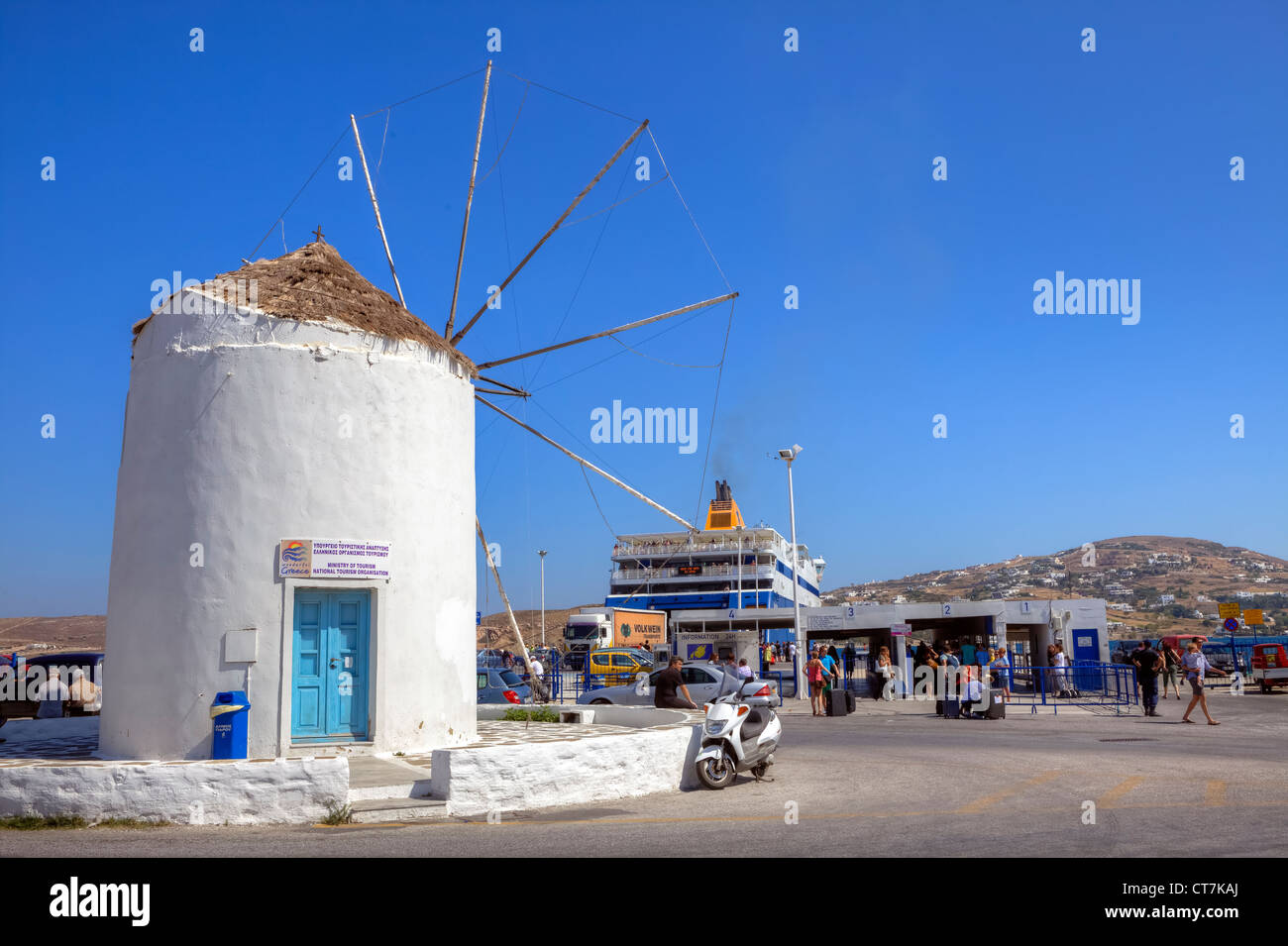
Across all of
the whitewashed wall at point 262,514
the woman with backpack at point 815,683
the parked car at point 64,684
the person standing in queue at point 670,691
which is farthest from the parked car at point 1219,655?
the parked car at point 64,684

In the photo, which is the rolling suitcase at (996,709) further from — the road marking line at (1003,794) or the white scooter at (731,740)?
the white scooter at (731,740)

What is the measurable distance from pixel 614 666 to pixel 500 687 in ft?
35.9

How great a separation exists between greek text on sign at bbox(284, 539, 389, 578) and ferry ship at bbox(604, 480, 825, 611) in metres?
48.4

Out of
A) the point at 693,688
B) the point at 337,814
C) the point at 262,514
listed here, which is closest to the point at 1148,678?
the point at 693,688

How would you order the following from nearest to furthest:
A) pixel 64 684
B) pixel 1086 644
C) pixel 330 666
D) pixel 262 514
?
pixel 262 514, pixel 330 666, pixel 64 684, pixel 1086 644

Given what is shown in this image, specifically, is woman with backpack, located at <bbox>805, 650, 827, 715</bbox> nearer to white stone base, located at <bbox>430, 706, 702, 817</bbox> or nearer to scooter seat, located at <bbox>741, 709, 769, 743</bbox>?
scooter seat, located at <bbox>741, 709, 769, 743</bbox>

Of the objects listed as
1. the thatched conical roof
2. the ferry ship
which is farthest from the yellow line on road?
the ferry ship

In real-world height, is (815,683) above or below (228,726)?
below

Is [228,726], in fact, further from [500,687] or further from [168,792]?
[500,687]

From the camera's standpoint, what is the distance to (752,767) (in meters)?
11.3

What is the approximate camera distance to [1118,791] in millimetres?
10008

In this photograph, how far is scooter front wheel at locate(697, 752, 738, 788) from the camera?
10.7 metres
